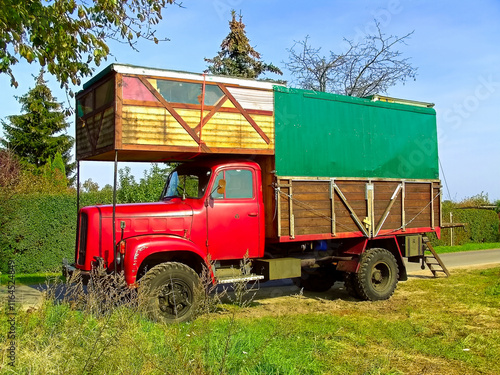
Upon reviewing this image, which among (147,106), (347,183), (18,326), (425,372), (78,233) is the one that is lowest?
(425,372)

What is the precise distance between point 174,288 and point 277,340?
1.84m

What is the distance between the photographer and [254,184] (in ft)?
26.3

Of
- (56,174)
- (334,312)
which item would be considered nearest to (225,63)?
(56,174)

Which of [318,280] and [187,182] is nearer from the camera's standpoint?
[187,182]

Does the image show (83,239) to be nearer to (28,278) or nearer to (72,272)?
(72,272)

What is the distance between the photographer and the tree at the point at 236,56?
24.3 m

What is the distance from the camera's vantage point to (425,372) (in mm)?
4793

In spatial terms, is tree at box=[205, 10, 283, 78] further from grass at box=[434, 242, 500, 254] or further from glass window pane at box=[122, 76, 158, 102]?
glass window pane at box=[122, 76, 158, 102]

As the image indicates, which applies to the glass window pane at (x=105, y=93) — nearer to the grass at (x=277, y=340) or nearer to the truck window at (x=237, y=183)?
the truck window at (x=237, y=183)

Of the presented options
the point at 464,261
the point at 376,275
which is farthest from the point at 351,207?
the point at 464,261

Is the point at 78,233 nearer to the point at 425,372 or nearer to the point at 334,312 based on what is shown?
the point at 334,312

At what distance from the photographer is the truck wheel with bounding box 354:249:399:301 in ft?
29.0

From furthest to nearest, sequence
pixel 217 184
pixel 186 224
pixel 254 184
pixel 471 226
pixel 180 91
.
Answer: pixel 471 226, pixel 254 184, pixel 217 184, pixel 186 224, pixel 180 91

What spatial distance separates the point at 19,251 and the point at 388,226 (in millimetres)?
9516
